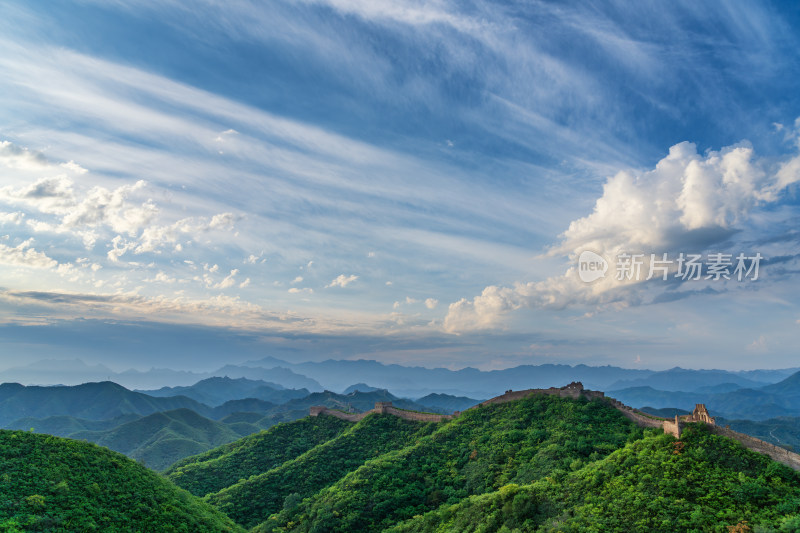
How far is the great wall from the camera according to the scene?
36375 millimetres

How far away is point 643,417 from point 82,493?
2560 inches

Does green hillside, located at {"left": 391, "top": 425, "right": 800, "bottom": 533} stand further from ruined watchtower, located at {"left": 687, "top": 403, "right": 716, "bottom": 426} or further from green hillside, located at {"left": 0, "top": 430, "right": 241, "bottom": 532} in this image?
green hillside, located at {"left": 0, "top": 430, "right": 241, "bottom": 532}

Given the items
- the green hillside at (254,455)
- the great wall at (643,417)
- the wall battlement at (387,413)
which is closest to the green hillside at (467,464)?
the great wall at (643,417)

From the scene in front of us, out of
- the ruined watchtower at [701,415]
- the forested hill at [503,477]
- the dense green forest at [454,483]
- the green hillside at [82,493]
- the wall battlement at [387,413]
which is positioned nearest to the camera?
the forested hill at [503,477]

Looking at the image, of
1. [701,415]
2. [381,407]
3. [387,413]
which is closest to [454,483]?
[701,415]

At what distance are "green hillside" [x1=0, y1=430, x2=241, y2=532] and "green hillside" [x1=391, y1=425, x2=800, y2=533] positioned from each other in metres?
27.2

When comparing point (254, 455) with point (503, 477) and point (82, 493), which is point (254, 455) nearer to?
point (82, 493)

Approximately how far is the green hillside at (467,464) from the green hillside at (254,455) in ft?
77.1

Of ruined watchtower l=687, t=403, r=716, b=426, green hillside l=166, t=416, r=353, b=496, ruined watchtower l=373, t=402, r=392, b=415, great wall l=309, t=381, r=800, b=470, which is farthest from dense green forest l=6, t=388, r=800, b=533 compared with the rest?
ruined watchtower l=373, t=402, r=392, b=415

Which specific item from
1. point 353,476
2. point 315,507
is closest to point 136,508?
point 315,507

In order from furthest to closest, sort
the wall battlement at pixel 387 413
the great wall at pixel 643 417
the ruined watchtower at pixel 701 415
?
the wall battlement at pixel 387 413 < the ruined watchtower at pixel 701 415 < the great wall at pixel 643 417

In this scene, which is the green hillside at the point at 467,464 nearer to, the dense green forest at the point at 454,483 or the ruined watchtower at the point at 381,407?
the dense green forest at the point at 454,483

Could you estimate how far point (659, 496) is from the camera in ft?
114

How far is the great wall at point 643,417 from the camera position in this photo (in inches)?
1432
